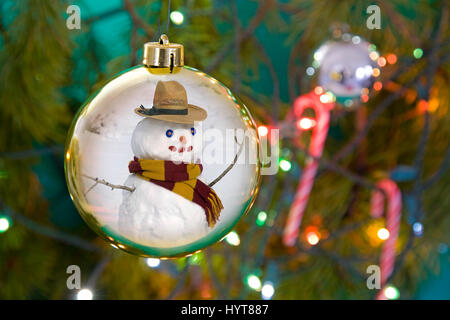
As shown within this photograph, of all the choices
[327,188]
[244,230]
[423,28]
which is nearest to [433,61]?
[423,28]

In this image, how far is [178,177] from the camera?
18.8 inches

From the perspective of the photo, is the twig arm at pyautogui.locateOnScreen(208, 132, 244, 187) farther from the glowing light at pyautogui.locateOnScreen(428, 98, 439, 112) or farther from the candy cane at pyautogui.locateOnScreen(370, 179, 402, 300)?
the glowing light at pyautogui.locateOnScreen(428, 98, 439, 112)

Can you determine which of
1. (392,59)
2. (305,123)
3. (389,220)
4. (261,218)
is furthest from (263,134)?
(392,59)

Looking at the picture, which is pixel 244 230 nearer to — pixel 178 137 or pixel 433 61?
pixel 433 61

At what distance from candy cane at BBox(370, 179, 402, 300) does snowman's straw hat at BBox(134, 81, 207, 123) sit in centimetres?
95

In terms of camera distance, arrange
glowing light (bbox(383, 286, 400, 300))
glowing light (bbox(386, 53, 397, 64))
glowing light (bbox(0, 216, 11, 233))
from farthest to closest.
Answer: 1. glowing light (bbox(386, 53, 397, 64))
2. glowing light (bbox(383, 286, 400, 300))
3. glowing light (bbox(0, 216, 11, 233))

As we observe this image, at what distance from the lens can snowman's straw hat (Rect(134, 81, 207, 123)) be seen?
0.47 m

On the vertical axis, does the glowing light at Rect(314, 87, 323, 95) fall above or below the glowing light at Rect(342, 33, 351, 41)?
below

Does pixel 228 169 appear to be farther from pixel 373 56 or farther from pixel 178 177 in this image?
pixel 373 56

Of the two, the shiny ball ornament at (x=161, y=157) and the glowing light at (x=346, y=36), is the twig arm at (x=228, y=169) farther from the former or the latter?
the glowing light at (x=346, y=36)

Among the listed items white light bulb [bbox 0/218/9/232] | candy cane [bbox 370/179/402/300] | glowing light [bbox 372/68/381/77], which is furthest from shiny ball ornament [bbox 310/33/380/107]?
white light bulb [bbox 0/218/9/232]

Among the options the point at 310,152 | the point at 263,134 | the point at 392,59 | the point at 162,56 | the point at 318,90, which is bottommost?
the point at 162,56

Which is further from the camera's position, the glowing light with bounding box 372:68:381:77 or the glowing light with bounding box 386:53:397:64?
the glowing light with bounding box 386:53:397:64

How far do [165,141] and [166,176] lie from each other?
28 millimetres
